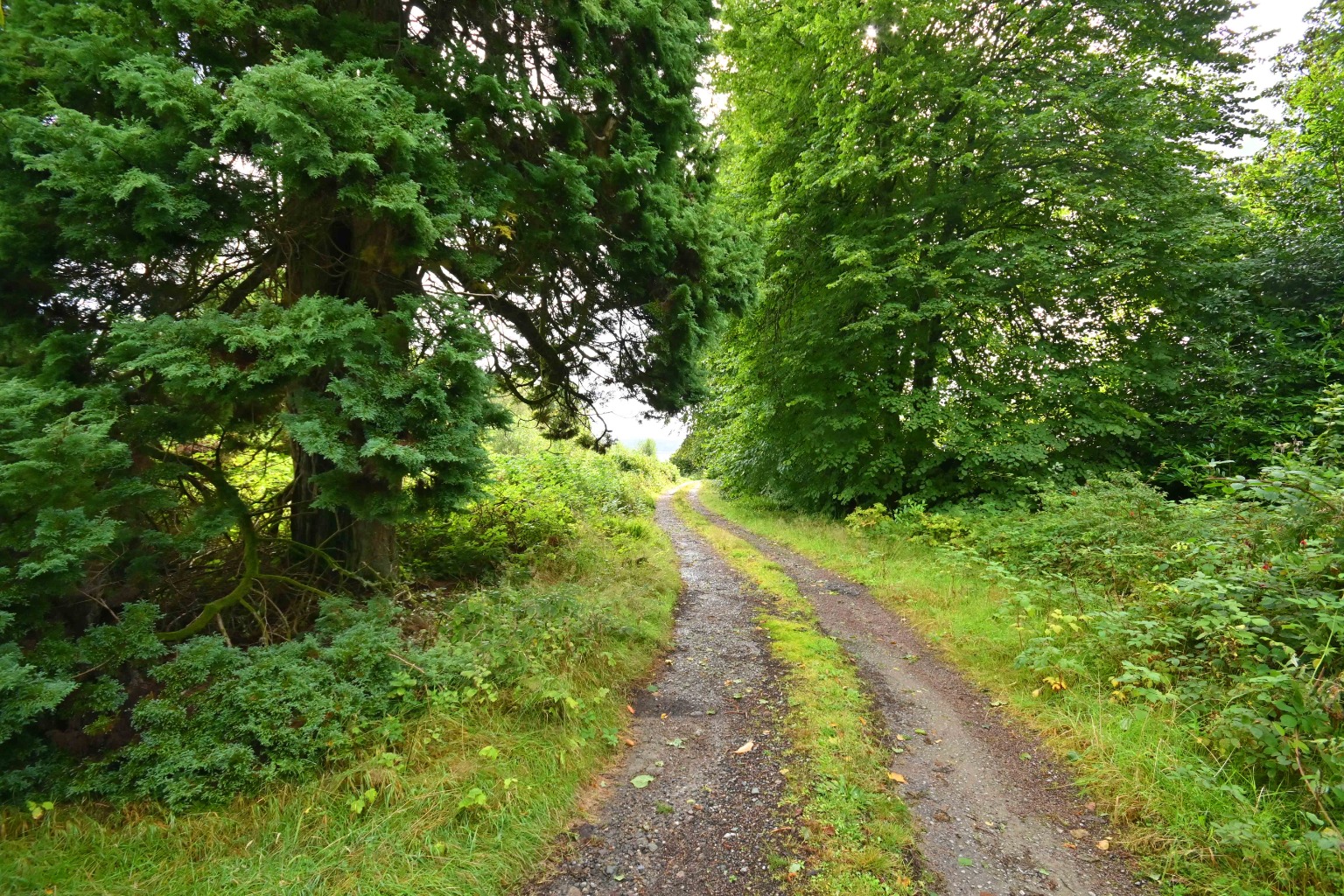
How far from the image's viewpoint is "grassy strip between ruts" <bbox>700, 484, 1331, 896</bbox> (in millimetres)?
2703

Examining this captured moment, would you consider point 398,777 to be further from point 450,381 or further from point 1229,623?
point 1229,623

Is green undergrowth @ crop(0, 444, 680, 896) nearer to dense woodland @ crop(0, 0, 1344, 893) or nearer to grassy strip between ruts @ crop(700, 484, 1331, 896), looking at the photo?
dense woodland @ crop(0, 0, 1344, 893)

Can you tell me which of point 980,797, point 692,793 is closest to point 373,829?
point 692,793

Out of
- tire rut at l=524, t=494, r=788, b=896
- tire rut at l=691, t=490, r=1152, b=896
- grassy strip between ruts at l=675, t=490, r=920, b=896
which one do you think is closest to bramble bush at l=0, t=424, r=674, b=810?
tire rut at l=524, t=494, r=788, b=896

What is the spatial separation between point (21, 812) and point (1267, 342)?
15674 millimetres

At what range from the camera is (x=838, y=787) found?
343 cm

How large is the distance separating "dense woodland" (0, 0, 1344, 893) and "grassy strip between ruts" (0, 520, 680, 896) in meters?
0.14

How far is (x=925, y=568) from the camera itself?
847cm

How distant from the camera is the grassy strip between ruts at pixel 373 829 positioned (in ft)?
8.30

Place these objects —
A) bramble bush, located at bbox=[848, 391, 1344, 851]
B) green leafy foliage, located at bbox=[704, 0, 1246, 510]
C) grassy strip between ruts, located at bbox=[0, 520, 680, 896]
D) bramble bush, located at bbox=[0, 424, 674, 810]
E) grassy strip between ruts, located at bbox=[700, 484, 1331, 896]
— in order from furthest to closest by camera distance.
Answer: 1. green leafy foliage, located at bbox=[704, 0, 1246, 510]
2. bramble bush, located at bbox=[848, 391, 1344, 851]
3. bramble bush, located at bbox=[0, 424, 674, 810]
4. grassy strip between ruts, located at bbox=[700, 484, 1331, 896]
5. grassy strip between ruts, located at bbox=[0, 520, 680, 896]

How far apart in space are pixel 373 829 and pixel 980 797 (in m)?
3.92

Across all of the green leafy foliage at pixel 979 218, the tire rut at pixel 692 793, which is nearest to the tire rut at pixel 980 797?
the tire rut at pixel 692 793

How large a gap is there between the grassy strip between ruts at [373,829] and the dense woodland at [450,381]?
14cm

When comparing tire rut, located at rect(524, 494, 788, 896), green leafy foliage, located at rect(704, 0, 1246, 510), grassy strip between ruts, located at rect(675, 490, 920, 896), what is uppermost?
green leafy foliage, located at rect(704, 0, 1246, 510)
